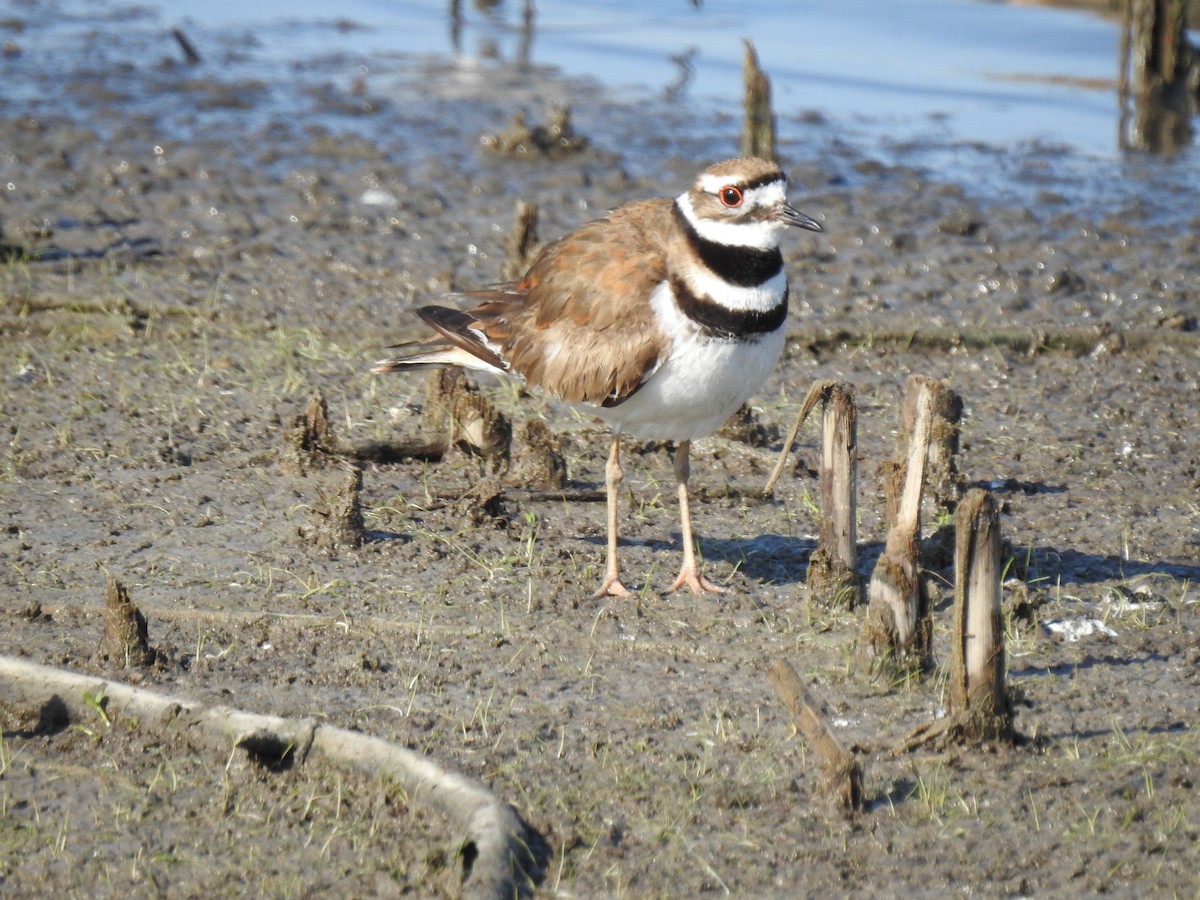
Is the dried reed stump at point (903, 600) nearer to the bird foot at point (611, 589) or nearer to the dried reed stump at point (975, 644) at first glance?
the dried reed stump at point (975, 644)

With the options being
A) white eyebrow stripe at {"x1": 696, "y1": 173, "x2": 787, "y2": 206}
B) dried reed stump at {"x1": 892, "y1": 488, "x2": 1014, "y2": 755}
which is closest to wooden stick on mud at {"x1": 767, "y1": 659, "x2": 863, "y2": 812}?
dried reed stump at {"x1": 892, "y1": 488, "x2": 1014, "y2": 755}

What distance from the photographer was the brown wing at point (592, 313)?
5570 mm

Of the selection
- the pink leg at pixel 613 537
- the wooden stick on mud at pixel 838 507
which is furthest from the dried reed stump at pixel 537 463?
the wooden stick on mud at pixel 838 507

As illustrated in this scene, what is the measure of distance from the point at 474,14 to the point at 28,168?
8221 millimetres

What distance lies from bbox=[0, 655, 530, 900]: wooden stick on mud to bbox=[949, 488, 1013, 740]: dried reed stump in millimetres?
1320

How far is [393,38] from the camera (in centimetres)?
1652

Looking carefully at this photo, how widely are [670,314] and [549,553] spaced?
1.11 metres

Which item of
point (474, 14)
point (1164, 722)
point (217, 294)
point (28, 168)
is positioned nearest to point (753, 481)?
point (1164, 722)

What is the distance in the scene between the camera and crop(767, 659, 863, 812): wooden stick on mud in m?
4.16

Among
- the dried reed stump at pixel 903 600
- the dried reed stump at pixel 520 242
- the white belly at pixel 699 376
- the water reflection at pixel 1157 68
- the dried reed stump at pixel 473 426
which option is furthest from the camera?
the water reflection at pixel 1157 68

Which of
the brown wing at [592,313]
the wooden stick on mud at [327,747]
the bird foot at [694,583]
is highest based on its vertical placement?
the brown wing at [592,313]

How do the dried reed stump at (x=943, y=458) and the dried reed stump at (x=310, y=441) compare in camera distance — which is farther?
A: the dried reed stump at (x=310, y=441)

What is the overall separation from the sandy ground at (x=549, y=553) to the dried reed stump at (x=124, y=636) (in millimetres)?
52

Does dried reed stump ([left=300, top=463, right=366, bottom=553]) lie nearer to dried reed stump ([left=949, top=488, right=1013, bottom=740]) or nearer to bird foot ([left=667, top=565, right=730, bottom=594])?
bird foot ([left=667, top=565, right=730, bottom=594])
